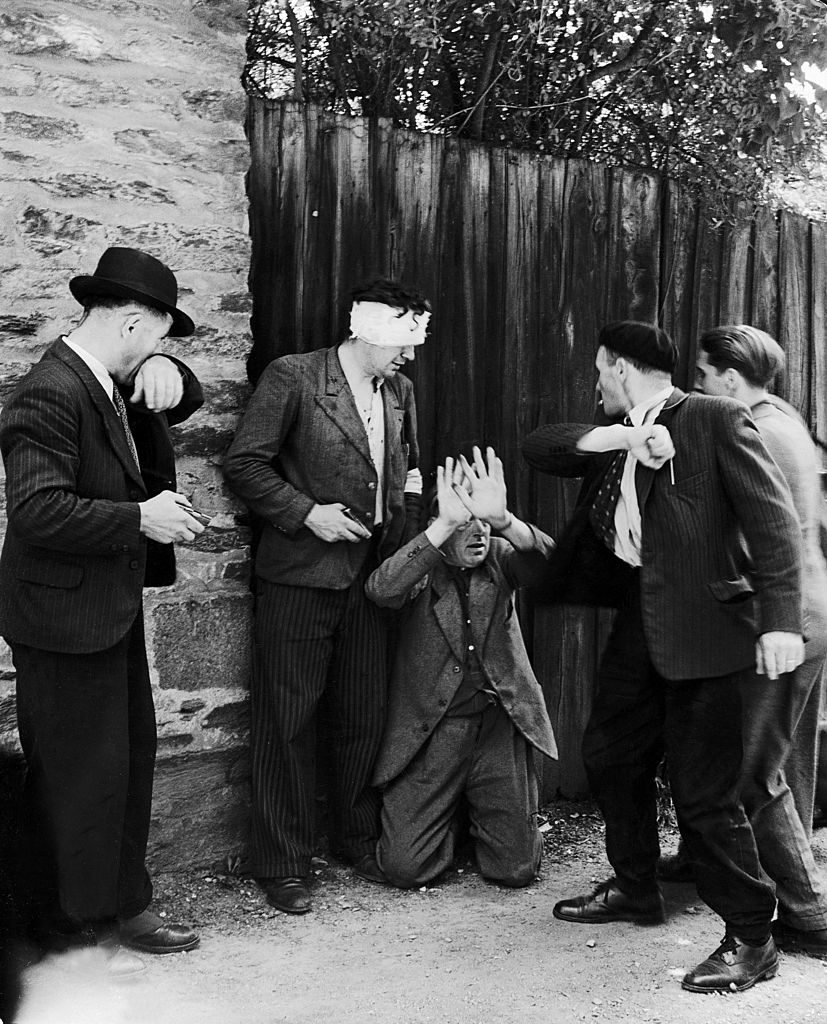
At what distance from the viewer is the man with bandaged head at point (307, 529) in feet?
13.1

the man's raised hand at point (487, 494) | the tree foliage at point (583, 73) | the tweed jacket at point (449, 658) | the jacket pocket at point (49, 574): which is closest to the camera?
the jacket pocket at point (49, 574)

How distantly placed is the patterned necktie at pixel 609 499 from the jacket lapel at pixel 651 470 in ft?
0.30

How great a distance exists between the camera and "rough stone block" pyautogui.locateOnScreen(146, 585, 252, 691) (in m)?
3.99

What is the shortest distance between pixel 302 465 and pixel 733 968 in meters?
2.07

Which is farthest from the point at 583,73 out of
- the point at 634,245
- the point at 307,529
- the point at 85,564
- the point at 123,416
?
the point at 85,564

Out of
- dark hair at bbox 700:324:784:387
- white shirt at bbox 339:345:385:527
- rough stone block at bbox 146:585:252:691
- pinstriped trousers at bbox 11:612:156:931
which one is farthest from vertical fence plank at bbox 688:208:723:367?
pinstriped trousers at bbox 11:612:156:931

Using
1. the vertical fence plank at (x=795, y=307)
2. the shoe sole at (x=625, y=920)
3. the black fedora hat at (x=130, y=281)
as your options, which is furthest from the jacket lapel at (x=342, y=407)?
the vertical fence plank at (x=795, y=307)

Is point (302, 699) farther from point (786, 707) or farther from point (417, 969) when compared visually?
point (786, 707)

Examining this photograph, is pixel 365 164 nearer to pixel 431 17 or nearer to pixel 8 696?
pixel 431 17

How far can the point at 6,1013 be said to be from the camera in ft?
10.3

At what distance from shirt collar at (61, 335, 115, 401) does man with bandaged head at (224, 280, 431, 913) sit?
737mm

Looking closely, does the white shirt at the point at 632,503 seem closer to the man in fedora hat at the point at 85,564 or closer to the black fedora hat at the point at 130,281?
the man in fedora hat at the point at 85,564

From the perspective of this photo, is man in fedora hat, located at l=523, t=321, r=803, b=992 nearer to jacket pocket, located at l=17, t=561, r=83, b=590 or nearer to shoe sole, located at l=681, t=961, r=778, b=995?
shoe sole, located at l=681, t=961, r=778, b=995

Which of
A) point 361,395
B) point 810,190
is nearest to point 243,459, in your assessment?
point 361,395
